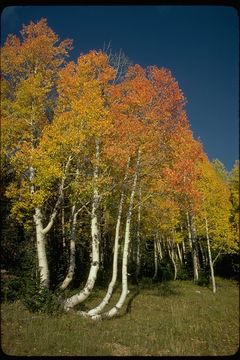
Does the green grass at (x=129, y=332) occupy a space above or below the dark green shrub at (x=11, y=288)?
below

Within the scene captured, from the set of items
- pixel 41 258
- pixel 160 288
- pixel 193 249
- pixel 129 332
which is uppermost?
pixel 41 258

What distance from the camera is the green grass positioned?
9336mm

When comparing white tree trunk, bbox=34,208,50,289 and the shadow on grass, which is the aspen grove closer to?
white tree trunk, bbox=34,208,50,289

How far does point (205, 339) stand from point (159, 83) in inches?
457

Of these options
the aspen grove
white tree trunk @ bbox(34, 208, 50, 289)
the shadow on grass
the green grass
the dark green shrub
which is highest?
the aspen grove

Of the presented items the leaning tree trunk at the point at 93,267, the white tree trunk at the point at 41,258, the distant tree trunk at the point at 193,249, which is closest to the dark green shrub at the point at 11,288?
the white tree trunk at the point at 41,258

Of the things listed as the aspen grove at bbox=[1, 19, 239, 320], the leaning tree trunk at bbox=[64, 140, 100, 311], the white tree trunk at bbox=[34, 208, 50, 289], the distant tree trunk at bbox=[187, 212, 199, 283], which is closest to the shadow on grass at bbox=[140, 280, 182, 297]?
the distant tree trunk at bbox=[187, 212, 199, 283]

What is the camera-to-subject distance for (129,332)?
12.0 m

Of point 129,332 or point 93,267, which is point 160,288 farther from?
point 129,332

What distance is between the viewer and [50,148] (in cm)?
1374

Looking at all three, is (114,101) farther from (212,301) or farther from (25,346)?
(212,301)

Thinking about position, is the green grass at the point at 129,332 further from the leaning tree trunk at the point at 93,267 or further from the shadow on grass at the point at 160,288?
the shadow on grass at the point at 160,288

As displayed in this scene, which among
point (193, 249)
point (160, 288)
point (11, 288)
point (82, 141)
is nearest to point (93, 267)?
point (11, 288)

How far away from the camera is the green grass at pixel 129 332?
9.34 meters
